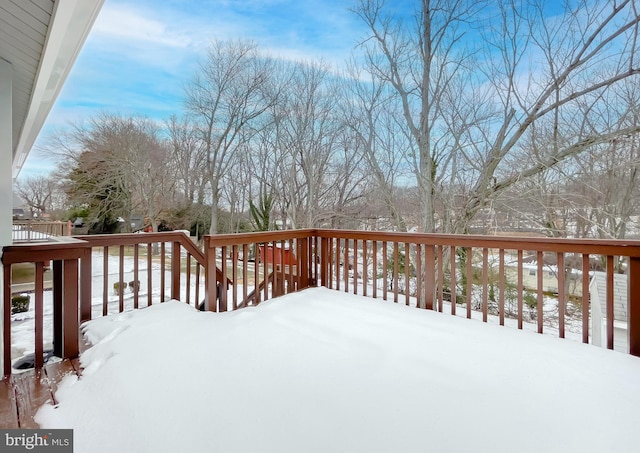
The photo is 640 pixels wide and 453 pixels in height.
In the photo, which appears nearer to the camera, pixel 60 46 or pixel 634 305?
pixel 60 46

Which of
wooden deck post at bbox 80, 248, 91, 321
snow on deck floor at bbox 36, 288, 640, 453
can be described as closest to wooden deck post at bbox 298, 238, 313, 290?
snow on deck floor at bbox 36, 288, 640, 453

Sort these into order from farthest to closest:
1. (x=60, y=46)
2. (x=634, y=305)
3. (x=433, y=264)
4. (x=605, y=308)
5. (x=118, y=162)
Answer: (x=118, y=162) → (x=605, y=308) → (x=433, y=264) → (x=634, y=305) → (x=60, y=46)

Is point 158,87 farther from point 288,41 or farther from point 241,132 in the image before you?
point 288,41

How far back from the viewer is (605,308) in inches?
163

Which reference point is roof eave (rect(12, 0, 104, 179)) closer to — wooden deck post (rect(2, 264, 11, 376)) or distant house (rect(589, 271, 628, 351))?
wooden deck post (rect(2, 264, 11, 376))

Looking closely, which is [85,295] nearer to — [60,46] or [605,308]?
[60,46]

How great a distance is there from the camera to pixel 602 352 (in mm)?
2445

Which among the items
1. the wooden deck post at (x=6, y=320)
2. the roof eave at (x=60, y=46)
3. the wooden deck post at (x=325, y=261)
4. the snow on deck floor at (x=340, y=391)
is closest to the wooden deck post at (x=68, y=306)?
the snow on deck floor at (x=340, y=391)

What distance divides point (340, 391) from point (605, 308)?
13.9 ft

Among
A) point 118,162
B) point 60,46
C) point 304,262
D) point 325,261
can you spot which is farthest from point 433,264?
point 118,162

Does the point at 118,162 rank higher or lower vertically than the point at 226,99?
lower

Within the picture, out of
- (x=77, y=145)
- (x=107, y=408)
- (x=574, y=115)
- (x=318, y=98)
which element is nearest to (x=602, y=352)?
(x=107, y=408)

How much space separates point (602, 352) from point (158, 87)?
569 inches

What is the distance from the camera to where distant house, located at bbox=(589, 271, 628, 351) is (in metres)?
3.96
